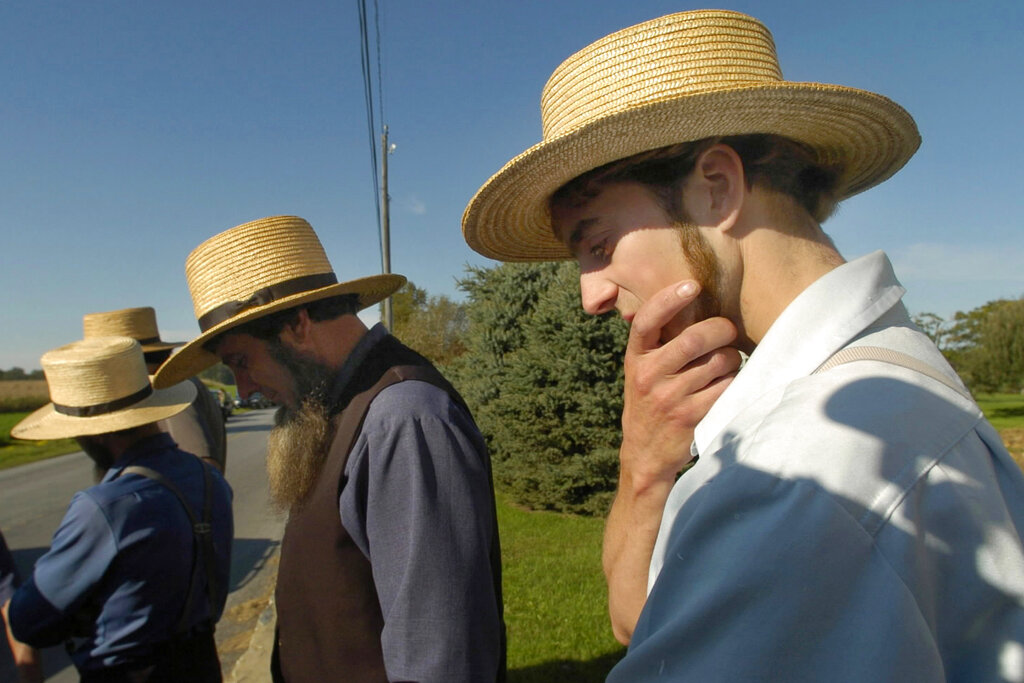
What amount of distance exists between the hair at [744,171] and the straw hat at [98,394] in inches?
103

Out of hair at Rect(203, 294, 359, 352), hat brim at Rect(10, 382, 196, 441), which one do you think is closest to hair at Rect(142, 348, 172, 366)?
hat brim at Rect(10, 382, 196, 441)

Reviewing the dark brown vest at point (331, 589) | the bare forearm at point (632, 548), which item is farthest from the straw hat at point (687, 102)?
the dark brown vest at point (331, 589)

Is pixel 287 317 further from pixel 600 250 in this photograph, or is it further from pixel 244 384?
pixel 600 250

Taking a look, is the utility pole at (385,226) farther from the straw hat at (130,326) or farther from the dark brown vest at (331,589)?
the dark brown vest at (331,589)

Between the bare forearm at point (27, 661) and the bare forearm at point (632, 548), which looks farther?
the bare forearm at point (27, 661)

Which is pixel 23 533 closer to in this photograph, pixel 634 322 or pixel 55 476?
pixel 55 476

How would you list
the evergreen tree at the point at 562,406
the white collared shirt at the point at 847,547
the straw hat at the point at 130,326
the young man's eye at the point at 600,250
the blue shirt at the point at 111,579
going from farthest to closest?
the evergreen tree at the point at 562,406
the straw hat at the point at 130,326
the blue shirt at the point at 111,579
the young man's eye at the point at 600,250
the white collared shirt at the point at 847,547

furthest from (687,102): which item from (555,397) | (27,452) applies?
(27,452)

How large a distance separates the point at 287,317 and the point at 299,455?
1.99 ft

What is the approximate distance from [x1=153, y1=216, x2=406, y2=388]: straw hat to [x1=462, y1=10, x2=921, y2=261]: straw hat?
4.51 feet

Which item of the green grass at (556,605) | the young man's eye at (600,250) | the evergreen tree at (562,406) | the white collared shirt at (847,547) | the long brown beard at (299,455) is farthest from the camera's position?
the evergreen tree at (562,406)

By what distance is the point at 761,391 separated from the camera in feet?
3.66

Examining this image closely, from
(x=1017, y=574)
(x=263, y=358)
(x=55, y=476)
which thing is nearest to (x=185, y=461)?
(x=263, y=358)

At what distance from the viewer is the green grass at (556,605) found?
462 cm
